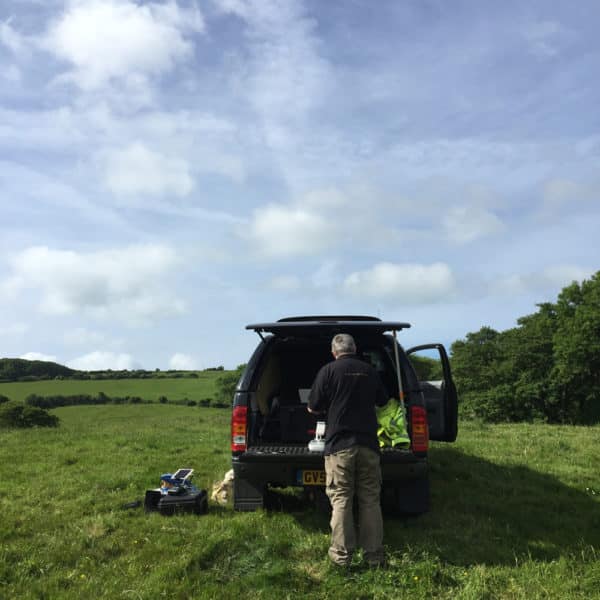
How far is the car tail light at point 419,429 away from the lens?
19.2ft

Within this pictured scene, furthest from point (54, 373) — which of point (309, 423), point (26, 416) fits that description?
point (309, 423)

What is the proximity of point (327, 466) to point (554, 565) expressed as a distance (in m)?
2.28

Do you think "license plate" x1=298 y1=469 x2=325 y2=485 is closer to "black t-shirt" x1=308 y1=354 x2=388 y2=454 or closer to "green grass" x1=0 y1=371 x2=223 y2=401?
"black t-shirt" x1=308 y1=354 x2=388 y2=454

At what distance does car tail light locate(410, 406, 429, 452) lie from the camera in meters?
5.84

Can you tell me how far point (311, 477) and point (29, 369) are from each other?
93.5 m

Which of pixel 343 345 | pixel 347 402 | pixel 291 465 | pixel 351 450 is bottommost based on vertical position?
pixel 291 465

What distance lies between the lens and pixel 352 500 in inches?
202

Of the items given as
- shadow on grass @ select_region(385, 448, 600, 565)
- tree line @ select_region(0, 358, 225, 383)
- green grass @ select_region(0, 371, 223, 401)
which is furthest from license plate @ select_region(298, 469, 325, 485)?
tree line @ select_region(0, 358, 225, 383)

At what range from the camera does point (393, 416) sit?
6105 millimetres

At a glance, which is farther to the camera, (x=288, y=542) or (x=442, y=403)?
(x=442, y=403)

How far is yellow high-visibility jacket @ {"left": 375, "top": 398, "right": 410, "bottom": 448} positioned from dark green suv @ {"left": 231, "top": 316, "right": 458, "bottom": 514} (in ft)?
0.28

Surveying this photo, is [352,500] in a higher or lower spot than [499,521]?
higher

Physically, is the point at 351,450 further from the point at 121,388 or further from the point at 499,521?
the point at 121,388

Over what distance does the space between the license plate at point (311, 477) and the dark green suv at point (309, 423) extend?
11 millimetres
